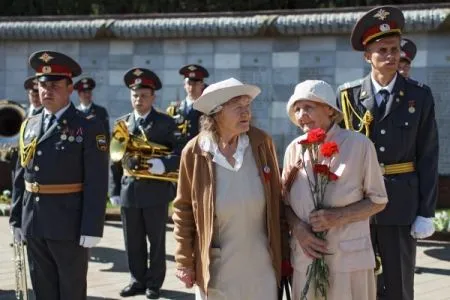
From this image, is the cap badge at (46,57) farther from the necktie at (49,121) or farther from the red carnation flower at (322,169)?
the red carnation flower at (322,169)

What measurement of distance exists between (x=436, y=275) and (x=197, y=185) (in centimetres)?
453

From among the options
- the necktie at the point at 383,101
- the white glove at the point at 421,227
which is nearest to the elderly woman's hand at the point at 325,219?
the white glove at the point at 421,227

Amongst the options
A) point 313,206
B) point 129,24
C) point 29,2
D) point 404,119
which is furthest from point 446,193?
point 29,2

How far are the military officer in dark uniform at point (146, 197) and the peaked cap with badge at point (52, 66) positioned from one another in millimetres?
1826

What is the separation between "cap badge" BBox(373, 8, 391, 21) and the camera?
4.92 meters

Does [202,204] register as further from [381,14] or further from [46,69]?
[46,69]

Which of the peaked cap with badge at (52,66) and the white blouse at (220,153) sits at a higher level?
the peaked cap with badge at (52,66)

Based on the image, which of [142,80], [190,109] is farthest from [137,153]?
[190,109]

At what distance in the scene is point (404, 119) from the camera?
196 inches

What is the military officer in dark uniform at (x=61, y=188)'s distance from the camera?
545 cm

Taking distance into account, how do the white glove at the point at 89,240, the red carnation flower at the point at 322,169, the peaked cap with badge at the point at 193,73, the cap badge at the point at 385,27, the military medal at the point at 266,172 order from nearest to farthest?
1. the red carnation flower at the point at 322,169
2. the military medal at the point at 266,172
3. the cap badge at the point at 385,27
4. the white glove at the point at 89,240
5. the peaked cap with badge at the point at 193,73

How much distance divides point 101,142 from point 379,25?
203 cm

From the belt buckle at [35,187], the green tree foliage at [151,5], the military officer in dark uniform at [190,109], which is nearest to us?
the belt buckle at [35,187]

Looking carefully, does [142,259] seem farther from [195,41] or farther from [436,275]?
[195,41]
